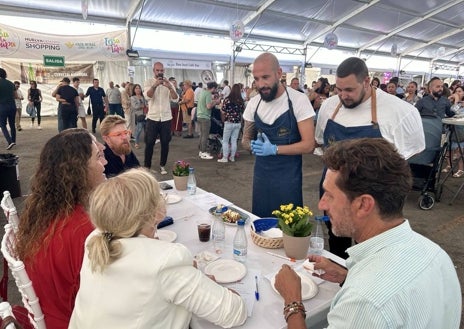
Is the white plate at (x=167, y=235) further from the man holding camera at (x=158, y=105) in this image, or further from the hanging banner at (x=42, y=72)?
the hanging banner at (x=42, y=72)

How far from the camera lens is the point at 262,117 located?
240 centimetres

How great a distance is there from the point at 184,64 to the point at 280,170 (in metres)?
12.2

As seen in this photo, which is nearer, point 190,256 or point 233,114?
point 190,256

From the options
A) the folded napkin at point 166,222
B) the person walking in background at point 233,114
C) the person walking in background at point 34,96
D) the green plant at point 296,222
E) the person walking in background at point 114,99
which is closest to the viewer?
the green plant at point 296,222

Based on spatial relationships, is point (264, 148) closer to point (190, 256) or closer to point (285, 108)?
point (285, 108)

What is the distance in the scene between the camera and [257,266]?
1.51m

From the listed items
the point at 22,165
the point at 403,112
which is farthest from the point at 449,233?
the point at 22,165

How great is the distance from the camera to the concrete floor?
11.4ft

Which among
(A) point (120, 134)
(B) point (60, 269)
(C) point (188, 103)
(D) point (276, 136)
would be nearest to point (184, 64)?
(C) point (188, 103)

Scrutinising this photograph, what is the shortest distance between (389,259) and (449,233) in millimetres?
3430

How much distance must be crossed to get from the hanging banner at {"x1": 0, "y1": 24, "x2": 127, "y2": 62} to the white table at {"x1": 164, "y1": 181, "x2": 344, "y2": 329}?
9997 millimetres

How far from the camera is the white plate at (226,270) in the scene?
54.5 inches

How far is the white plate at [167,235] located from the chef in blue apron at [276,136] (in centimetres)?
87

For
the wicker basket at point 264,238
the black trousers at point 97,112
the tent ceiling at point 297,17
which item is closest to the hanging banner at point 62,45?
the tent ceiling at point 297,17
